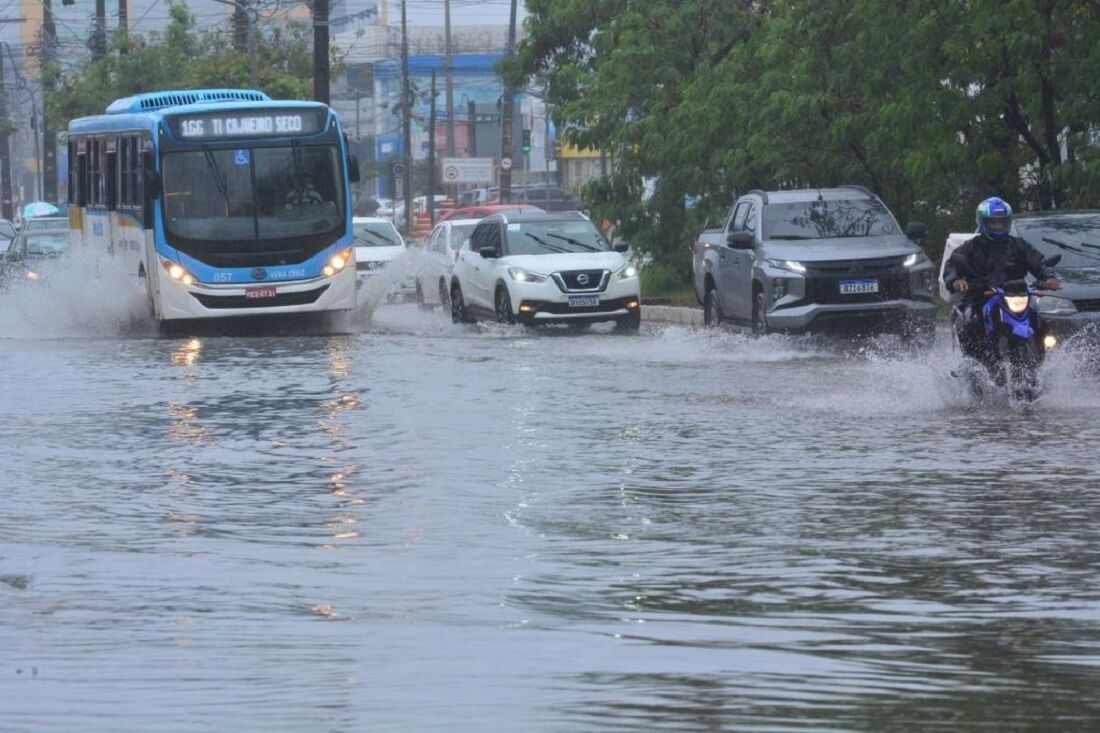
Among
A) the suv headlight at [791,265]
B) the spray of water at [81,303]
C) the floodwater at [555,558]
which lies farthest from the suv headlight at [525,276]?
the floodwater at [555,558]

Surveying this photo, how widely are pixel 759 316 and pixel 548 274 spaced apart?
4540mm

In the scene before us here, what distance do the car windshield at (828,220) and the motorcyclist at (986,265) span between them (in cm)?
841

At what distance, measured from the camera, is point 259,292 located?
27.9 metres

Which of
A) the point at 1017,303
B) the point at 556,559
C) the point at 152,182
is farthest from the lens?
the point at 152,182

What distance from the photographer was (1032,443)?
1387 centimetres

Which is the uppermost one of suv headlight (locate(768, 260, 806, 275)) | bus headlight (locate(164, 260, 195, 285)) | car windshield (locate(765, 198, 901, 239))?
car windshield (locate(765, 198, 901, 239))

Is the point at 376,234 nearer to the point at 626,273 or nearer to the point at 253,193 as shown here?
the point at 253,193

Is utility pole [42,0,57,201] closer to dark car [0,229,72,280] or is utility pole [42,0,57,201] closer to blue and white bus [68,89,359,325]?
dark car [0,229,72,280]

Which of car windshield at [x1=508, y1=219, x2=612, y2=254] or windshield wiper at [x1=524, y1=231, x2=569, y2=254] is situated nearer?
windshield wiper at [x1=524, y1=231, x2=569, y2=254]

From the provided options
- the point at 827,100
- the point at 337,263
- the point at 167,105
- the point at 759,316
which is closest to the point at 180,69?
the point at 167,105

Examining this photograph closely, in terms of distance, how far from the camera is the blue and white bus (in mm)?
27594

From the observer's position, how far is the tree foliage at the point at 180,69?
6094 cm

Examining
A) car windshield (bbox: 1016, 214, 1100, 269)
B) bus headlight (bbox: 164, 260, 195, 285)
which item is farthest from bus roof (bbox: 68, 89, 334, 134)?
car windshield (bbox: 1016, 214, 1100, 269)

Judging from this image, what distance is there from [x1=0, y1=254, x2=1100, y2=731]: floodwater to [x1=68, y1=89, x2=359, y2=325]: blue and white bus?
8.64 metres
